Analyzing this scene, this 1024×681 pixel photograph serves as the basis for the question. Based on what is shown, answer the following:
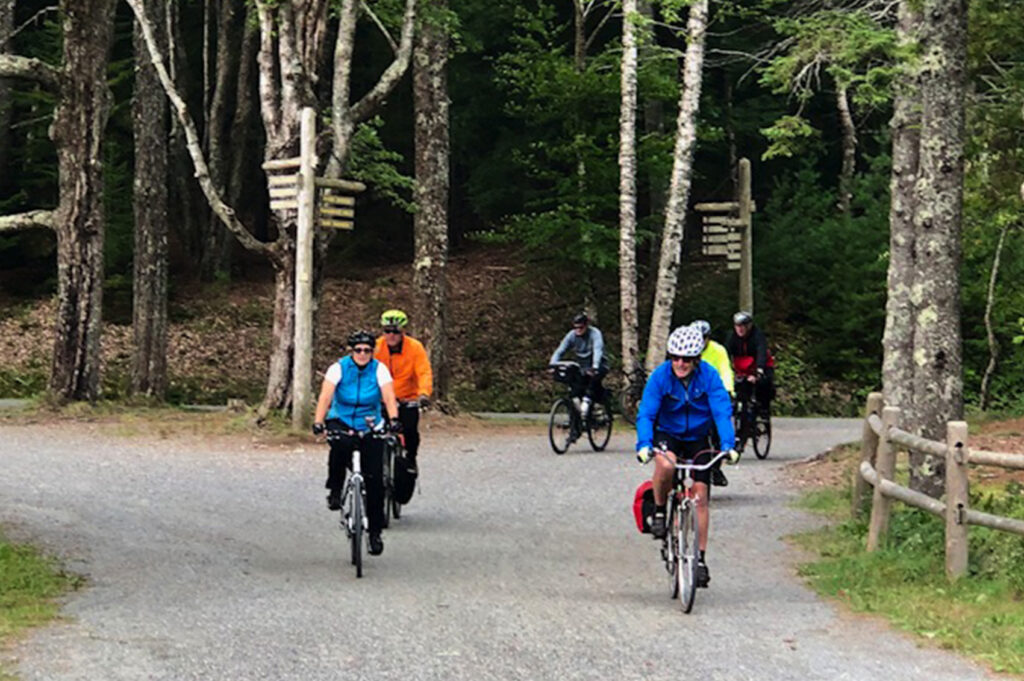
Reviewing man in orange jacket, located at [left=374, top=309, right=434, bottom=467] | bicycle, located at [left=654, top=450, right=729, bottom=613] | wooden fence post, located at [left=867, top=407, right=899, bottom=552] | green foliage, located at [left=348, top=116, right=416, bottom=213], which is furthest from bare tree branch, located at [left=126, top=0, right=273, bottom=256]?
bicycle, located at [left=654, top=450, right=729, bottom=613]

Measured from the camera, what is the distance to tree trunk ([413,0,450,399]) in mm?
28328

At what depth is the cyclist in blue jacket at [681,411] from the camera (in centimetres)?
1124

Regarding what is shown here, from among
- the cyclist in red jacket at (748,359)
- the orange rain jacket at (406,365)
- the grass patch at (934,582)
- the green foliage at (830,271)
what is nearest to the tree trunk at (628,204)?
the cyclist in red jacket at (748,359)

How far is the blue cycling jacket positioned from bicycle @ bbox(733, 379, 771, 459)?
9.30 metres

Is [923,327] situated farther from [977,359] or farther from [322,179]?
[977,359]

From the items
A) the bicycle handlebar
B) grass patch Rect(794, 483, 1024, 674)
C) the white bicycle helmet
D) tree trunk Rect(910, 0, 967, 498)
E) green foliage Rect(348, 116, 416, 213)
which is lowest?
grass patch Rect(794, 483, 1024, 674)

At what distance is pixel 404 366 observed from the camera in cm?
1534

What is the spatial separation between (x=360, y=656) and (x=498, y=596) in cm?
242

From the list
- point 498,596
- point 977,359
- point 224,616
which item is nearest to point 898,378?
point 498,596

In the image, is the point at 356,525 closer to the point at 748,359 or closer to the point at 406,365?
the point at 406,365

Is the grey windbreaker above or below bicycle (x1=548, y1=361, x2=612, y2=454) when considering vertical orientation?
above

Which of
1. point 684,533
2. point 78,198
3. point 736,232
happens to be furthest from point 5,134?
point 684,533

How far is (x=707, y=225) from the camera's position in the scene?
30.1 metres

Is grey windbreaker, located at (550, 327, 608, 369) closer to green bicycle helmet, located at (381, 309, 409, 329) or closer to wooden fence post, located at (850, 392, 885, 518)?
green bicycle helmet, located at (381, 309, 409, 329)
